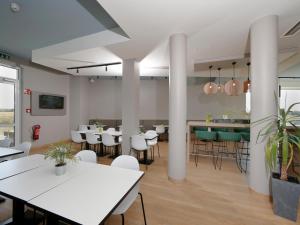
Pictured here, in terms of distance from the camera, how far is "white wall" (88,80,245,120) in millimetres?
7887

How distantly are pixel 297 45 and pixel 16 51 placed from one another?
Answer: 737 cm

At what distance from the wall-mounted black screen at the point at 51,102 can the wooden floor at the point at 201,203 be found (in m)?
4.38

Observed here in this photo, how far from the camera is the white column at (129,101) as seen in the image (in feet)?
13.6

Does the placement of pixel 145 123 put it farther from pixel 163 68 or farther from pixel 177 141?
pixel 177 141

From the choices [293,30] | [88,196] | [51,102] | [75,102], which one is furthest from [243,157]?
[51,102]

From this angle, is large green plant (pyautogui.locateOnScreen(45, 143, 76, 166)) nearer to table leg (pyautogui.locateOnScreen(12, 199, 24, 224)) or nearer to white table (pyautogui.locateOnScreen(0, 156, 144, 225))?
white table (pyautogui.locateOnScreen(0, 156, 144, 225))

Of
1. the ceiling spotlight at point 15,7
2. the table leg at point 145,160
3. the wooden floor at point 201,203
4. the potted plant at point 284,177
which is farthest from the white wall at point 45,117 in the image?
the potted plant at point 284,177

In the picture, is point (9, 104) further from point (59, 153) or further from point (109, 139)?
point (59, 153)

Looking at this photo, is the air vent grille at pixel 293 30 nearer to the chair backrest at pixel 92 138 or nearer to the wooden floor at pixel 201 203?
the wooden floor at pixel 201 203

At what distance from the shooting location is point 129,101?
418 cm

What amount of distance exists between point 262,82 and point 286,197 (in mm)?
1592

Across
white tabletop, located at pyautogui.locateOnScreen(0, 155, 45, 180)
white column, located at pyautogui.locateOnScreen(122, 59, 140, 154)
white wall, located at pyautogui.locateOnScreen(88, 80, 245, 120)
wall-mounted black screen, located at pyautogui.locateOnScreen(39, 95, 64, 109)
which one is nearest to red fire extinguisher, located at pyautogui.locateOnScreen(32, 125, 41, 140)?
wall-mounted black screen, located at pyautogui.locateOnScreen(39, 95, 64, 109)

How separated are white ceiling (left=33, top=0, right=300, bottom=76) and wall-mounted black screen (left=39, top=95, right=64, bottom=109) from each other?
179 cm

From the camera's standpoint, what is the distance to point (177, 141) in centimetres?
297
